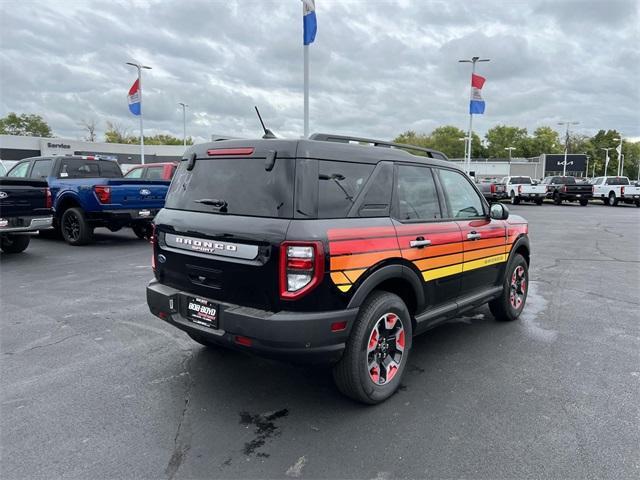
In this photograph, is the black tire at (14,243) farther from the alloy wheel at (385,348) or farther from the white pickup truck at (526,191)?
the white pickup truck at (526,191)

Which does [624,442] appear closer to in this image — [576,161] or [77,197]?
[77,197]

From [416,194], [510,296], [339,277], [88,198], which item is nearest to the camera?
[339,277]

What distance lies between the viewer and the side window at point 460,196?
4.31 metres

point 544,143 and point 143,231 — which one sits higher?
point 544,143

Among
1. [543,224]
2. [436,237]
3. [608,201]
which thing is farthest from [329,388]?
[608,201]

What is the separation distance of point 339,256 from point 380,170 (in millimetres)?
908

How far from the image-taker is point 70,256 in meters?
9.07

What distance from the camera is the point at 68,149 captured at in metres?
55.5

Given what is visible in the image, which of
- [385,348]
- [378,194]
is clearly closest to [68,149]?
[378,194]

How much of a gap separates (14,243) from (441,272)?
28.7 feet

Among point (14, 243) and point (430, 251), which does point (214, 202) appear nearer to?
point (430, 251)

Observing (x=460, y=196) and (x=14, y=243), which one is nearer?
(x=460, y=196)

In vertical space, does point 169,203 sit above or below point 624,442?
above

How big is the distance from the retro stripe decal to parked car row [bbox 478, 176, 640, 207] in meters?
25.7
